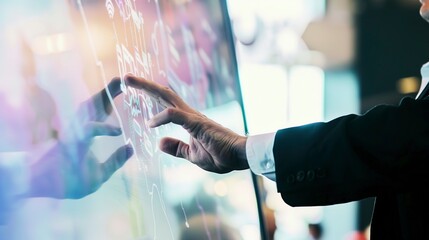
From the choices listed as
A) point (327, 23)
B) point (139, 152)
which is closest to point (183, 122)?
point (139, 152)

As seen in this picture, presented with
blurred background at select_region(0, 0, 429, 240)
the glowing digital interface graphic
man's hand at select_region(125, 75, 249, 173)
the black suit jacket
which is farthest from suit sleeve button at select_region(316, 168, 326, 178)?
blurred background at select_region(0, 0, 429, 240)

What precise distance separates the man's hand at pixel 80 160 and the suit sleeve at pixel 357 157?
0.65 ft

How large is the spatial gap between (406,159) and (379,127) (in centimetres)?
4

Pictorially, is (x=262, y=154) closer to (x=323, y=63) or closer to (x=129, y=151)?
(x=129, y=151)

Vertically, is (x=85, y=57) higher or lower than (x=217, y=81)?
higher

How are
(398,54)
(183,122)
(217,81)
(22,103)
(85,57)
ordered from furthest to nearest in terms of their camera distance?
(398,54), (217,81), (183,122), (85,57), (22,103)

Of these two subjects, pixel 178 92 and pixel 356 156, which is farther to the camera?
pixel 178 92

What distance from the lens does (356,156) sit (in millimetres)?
619

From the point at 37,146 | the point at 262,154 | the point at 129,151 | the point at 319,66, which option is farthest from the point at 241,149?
the point at 319,66

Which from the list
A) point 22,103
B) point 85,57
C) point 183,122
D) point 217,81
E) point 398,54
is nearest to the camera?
point 22,103

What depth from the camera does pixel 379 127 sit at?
2.04ft

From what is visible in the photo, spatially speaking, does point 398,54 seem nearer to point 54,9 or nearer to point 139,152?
point 139,152

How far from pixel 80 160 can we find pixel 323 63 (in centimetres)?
133

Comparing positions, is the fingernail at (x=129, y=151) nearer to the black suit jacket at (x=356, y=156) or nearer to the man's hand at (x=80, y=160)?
the man's hand at (x=80, y=160)
